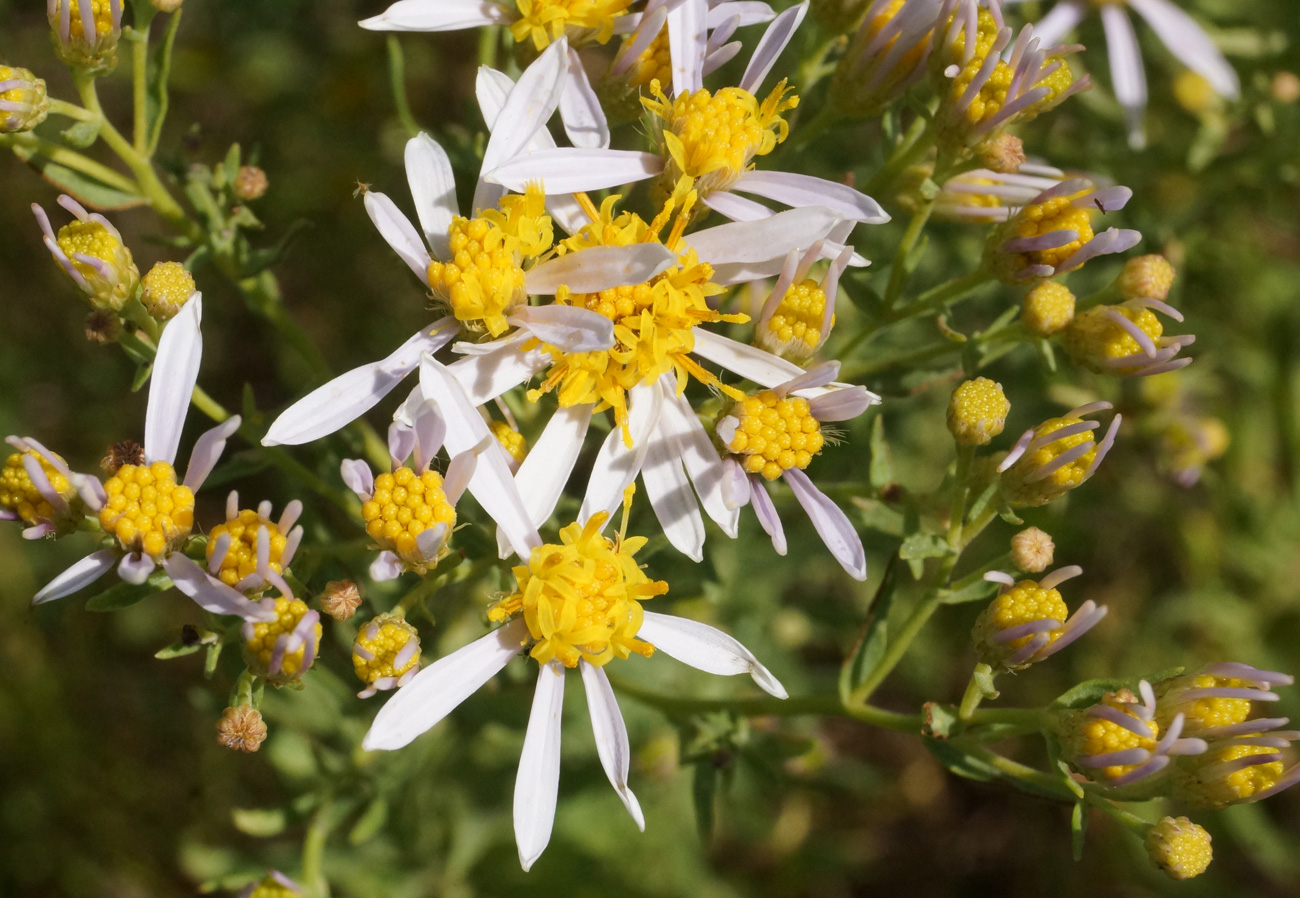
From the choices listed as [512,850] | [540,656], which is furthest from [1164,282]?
[512,850]

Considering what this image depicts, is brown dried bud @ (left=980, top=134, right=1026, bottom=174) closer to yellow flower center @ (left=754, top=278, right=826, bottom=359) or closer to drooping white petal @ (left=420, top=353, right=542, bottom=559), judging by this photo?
yellow flower center @ (left=754, top=278, right=826, bottom=359)

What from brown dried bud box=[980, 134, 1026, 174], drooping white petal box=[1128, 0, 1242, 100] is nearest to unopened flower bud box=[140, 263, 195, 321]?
brown dried bud box=[980, 134, 1026, 174]

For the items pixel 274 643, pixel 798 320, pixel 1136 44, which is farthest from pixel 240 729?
pixel 1136 44

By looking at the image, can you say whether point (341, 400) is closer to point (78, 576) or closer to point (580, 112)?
point (78, 576)

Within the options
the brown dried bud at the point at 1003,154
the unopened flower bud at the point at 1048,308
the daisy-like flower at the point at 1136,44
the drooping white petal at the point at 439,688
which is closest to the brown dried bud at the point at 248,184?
the drooping white petal at the point at 439,688

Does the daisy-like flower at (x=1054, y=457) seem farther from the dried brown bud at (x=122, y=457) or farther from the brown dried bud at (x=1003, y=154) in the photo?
the dried brown bud at (x=122, y=457)

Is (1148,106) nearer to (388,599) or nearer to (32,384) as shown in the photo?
(388,599)
